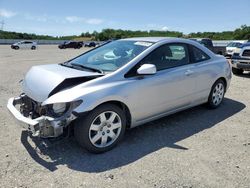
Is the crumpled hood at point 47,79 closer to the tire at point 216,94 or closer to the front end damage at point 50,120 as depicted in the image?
the front end damage at point 50,120

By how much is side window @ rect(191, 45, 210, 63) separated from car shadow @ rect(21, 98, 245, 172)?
3.82 feet

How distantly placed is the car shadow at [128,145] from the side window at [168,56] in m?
1.13

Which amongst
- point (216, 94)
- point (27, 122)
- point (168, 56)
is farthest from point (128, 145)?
point (216, 94)

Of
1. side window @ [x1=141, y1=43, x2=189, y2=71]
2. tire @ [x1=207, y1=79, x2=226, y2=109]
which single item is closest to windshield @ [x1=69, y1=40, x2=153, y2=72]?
side window @ [x1=141, y1=43, x2=189, y2=71]

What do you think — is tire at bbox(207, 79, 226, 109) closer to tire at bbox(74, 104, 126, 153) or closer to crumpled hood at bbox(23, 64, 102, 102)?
tire at bbox(74, 104, 126, 153)

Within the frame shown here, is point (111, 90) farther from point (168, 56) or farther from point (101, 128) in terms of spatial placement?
point (168, 56)

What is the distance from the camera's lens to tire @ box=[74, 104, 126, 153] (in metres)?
3.74

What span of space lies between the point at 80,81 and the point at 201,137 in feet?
7.31

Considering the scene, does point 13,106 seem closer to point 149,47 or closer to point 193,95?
point 149,47

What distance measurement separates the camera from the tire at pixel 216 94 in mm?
5938

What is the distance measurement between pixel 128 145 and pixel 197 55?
8.14 ft

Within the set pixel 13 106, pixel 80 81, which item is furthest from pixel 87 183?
pixel 13 106

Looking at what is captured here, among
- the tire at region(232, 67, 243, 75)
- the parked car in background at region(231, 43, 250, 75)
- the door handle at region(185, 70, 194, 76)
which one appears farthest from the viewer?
the tire at region(232, 67, 243, 75)

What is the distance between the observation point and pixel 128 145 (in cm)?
427
